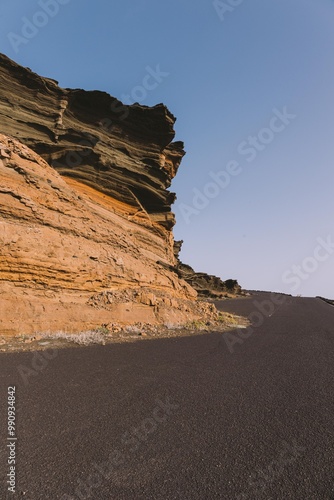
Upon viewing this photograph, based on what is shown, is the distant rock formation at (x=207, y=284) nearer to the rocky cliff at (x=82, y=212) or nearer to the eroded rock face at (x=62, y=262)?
the rocky cliff at (x=82, y=212)

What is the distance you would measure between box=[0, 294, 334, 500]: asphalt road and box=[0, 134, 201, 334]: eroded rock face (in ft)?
12.4

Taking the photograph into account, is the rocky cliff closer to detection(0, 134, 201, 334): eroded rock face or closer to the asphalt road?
detection(0, 134, 201, 334): eroded rock face

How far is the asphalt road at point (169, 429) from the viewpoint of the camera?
2.82 meters

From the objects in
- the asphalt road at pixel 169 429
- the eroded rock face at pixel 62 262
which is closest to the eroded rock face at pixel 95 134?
the eroded rock face at pixel 62 262

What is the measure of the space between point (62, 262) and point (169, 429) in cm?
955

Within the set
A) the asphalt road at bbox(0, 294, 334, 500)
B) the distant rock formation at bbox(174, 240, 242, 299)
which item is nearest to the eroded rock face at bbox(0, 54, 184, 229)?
the asphalt road at bbox(0, 294, 334, 500)

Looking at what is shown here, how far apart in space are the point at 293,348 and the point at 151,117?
17.4m

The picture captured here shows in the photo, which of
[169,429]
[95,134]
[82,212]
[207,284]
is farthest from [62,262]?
[207,284]

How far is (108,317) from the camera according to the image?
42.0ft

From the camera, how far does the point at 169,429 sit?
157 inches

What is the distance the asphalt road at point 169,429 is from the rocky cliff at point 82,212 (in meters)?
4.39

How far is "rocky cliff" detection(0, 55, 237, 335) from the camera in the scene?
37.8 feet

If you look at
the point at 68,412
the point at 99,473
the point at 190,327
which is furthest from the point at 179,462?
the point at 190,327

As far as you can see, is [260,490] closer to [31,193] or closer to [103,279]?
[103,279]
